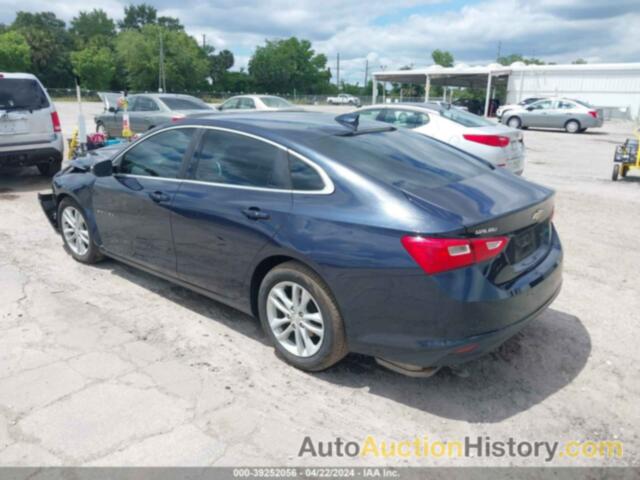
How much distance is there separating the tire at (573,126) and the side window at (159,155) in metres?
24.3

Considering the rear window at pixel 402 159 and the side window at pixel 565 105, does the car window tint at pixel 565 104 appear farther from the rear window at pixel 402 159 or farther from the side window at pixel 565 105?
the rear window at pixel 402 159

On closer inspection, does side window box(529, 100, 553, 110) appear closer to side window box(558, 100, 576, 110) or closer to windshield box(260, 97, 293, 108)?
side window box(558, 100, 576, 110)

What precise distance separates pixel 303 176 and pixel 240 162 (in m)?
0.61

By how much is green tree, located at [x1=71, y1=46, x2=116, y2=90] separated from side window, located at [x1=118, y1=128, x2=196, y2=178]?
237 ft

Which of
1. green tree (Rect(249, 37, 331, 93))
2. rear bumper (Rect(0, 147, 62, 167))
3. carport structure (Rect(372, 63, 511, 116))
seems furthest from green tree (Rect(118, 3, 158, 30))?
rear bumper (Rect(0, 147, 62, 167))

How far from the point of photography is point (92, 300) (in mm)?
4637

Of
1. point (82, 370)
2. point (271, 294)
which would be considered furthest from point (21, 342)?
point (271, 294)

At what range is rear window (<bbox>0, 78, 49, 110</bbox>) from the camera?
863 cm

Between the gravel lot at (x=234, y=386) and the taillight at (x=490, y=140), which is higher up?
the taillight at (x=490, y=140)

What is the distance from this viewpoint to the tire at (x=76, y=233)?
208 inches

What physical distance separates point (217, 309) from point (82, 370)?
4.05 feet

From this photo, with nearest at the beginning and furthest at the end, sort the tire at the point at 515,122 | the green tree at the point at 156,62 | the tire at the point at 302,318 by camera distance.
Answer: the tire at the point at 302,318 < the tire at the point at 515,122 < the green tree at the point at 156,62

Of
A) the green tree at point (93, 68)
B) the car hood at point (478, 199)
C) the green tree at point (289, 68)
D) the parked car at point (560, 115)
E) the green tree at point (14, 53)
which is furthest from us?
the green tree at point (289, 68)

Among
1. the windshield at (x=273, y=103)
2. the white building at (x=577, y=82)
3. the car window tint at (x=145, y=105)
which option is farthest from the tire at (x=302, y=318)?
the white building at (x=577, y=82)
